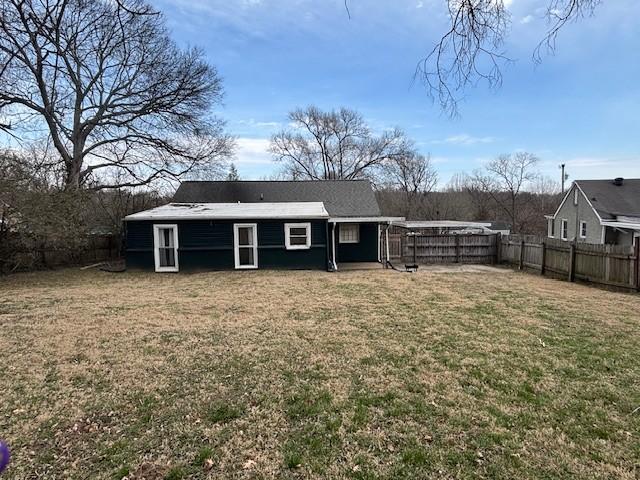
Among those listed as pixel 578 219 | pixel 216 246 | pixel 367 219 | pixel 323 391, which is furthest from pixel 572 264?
pixel 578 219

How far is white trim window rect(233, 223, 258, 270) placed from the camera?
14141 mm

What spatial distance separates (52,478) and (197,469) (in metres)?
1.01

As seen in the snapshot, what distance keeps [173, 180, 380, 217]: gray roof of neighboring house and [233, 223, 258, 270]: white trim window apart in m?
4.11

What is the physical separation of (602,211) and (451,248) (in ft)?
35.4

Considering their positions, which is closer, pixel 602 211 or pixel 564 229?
pixel 602 211

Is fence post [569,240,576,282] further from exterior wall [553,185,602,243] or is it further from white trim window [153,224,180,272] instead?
white trim window [153,224,180,272]

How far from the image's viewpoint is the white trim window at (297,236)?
14.3 metres

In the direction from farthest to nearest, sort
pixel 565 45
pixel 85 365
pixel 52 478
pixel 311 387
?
pixel 85 365
pixel 311 387
pixel 565 45
pixel 52 478

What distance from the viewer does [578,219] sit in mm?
23484

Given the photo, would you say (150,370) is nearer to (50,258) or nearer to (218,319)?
(218,319)

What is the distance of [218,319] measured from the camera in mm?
6941

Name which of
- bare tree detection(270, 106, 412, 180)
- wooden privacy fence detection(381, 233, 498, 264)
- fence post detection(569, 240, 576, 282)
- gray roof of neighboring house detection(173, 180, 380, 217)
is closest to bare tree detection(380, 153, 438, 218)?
bare tree detection(270, 106, 412, 180)

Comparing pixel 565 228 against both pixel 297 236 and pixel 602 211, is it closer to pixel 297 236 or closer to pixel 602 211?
pixel 602 211

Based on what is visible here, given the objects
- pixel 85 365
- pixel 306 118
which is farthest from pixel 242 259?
pixel 306 118
